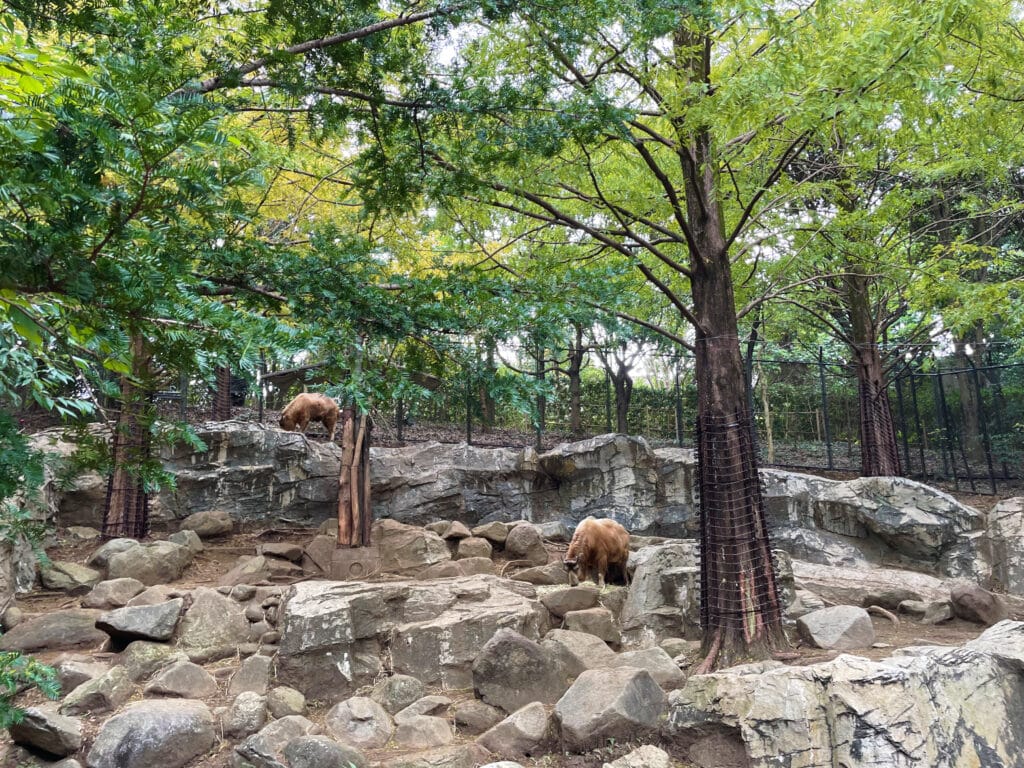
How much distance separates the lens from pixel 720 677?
15.0ft

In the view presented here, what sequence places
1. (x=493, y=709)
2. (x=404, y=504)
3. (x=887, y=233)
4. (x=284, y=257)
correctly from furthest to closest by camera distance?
(x=404, y=504) < (x=887, y=233) < (x=493, y=709) < (x=284, y=257)

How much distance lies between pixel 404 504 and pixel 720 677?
7.36m

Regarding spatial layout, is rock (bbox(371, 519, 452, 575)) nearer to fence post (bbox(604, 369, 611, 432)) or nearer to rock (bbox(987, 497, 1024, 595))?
fence post (bbox(604, 369, 611, 432))

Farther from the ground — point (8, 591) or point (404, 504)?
point (404, 504)

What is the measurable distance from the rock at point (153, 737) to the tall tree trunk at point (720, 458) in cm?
380

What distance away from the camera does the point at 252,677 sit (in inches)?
236

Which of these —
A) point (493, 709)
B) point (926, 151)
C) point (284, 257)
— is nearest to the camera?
point (284, 257)

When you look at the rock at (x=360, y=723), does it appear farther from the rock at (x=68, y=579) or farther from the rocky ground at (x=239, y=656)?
the rock at (x=68, y=579)

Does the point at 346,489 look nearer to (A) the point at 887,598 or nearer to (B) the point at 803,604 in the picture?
(B) the point at 803,604

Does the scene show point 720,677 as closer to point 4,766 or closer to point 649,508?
point 4,766

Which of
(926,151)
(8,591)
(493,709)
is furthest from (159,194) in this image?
(926,151)

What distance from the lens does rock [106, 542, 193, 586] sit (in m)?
7.95

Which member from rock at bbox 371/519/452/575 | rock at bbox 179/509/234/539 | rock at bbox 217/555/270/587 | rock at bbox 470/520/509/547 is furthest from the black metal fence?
rock at bbox 217/555/270/587

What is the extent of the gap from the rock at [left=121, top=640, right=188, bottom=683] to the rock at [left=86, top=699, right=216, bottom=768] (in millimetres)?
855
